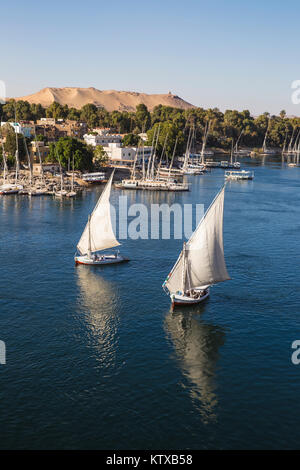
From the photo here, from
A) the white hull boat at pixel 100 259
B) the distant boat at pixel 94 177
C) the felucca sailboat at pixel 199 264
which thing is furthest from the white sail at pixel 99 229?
the distant boat at pixel 94 177

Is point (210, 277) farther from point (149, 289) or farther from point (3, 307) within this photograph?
point (3, 307)

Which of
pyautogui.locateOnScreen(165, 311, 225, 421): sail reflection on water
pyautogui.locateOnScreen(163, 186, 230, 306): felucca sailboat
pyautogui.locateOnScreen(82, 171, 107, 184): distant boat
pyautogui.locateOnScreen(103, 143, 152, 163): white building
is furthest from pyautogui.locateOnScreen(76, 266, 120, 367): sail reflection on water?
pyautogui.locateOnScreen(103, 143, 152, 163): white building

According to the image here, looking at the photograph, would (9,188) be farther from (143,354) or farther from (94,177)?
(143,354)

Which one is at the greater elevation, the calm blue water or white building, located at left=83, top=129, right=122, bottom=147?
white building, located at left=83, top=129, right=122, bottom=147

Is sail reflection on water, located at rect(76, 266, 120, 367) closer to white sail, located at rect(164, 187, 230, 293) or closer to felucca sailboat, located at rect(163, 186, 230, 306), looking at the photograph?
felucca sailboat, located at rect(163, 186, 230, 306)

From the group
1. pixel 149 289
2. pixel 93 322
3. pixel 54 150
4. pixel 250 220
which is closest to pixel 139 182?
pixel 54 150

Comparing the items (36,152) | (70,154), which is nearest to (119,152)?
(36,152)

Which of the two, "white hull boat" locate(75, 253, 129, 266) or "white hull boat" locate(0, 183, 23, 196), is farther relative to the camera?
"white hull boat" locate(0, 183, 23, 196)
